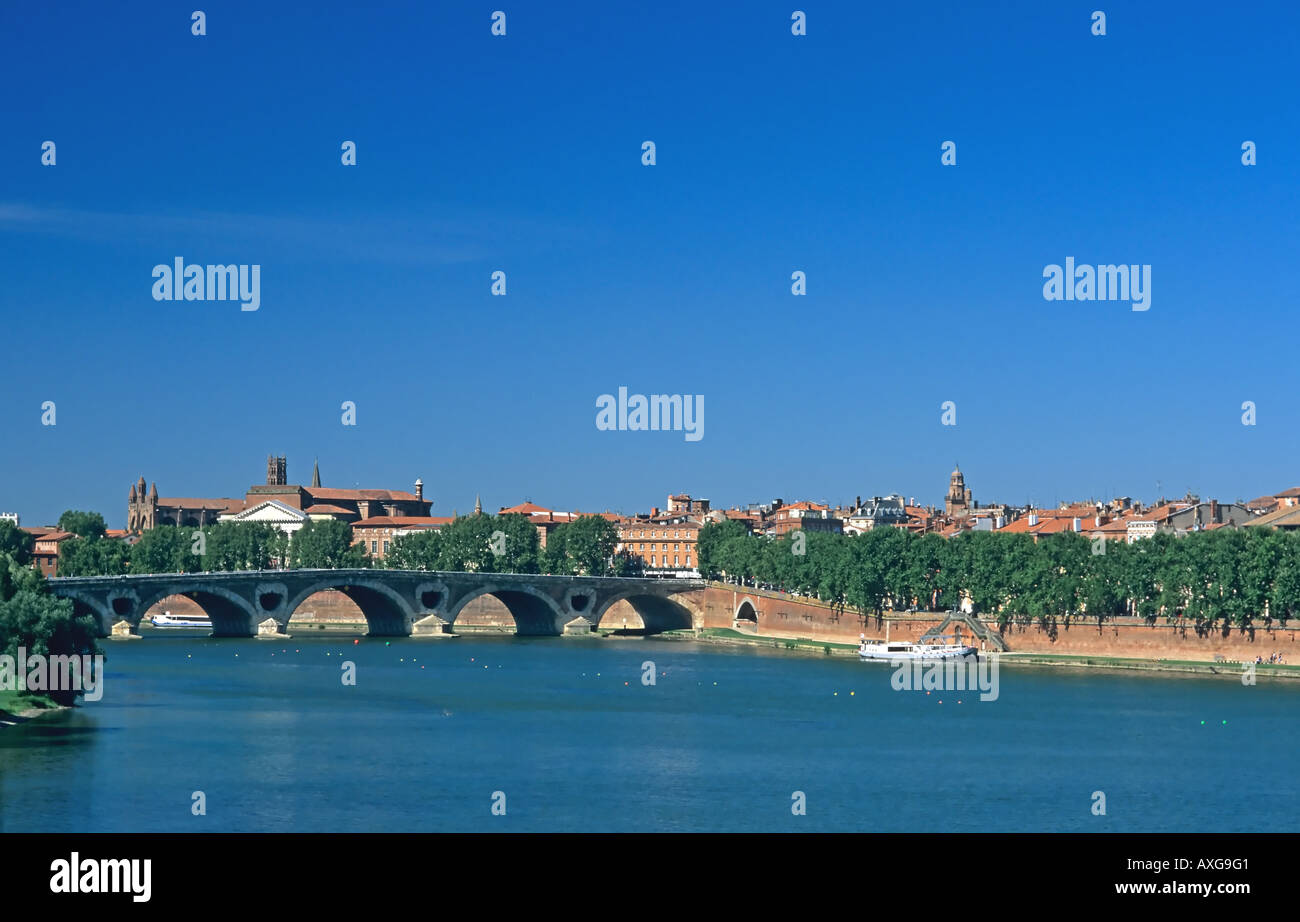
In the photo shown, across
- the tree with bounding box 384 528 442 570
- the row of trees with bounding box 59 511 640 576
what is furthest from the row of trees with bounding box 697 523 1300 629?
the tree with bounding box 384 528 442 570

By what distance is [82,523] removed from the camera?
11394 centimetres

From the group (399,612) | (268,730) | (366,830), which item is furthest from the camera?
(399,612)

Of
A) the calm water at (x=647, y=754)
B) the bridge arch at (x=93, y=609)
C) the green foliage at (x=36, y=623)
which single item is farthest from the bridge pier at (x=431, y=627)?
the green foliage at (x=36, y=623)

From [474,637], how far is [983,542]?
24274mm

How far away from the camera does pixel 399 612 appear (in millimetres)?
79188

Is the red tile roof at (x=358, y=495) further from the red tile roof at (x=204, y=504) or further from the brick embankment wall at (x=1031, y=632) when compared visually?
the brick embankment wall at (x=1031, y=632)

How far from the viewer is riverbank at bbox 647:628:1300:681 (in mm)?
55156

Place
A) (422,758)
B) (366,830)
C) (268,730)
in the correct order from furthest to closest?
1. (268,730)
2. (422,758)
3. (366,830)

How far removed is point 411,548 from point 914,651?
4340 cm

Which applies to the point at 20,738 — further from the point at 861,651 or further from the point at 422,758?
the point at 861,651

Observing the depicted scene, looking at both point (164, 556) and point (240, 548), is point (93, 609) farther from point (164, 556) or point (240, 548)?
point (240, 548)

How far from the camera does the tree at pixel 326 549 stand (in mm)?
105125
